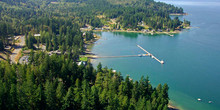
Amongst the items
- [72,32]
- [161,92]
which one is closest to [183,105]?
[161,92]

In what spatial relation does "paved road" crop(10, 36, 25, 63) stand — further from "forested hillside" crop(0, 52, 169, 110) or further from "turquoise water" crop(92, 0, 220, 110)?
"turquoise water" crop(92, 0, 220, 110)

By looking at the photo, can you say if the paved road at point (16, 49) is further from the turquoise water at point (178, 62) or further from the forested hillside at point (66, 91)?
the turquoise water at point (178, 62)

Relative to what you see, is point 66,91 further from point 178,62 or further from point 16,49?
point 178,62

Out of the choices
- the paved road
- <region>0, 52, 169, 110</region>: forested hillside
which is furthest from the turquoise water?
the paved road

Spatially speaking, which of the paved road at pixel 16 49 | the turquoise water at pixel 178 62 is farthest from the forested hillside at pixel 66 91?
the paved road at pixel 16 49

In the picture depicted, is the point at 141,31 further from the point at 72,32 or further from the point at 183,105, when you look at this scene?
the point at 183,105

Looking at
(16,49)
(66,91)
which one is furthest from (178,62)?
(16,49)
